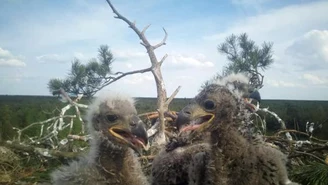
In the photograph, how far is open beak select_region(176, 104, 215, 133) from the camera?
1.64 meters

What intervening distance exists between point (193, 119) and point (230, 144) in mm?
244

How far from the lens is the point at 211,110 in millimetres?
1741

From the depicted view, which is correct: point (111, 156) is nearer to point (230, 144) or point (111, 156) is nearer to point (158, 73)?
point (230, 144)

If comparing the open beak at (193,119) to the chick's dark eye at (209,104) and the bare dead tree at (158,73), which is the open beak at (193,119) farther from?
the bare dead tree at (158,73)

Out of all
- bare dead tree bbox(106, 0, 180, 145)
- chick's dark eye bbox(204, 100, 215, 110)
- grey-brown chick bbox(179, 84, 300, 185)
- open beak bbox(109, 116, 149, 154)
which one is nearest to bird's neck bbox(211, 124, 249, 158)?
grey-brown chick bbox(179, 84, 300, 185)

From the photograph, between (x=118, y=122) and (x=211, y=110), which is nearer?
(x=211, y=110)

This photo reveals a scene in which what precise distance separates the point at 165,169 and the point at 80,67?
1848 millimetres

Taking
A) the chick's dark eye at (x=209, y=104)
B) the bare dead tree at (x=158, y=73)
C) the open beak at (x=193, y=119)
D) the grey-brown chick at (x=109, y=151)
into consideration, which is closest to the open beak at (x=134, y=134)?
the grey-brown chick at (x=109, y=151)

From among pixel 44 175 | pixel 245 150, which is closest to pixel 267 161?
pixel 245 150

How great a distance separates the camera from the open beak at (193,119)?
1640mm

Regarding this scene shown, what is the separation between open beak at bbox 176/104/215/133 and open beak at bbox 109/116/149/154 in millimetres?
240

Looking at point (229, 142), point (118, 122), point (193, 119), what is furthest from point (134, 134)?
point (229, 142)

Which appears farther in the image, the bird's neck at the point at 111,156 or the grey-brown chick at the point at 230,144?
the bird's neck at the point at 111,156

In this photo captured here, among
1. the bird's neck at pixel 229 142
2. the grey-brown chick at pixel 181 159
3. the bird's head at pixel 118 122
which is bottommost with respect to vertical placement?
the grey-brown chick at pixel 181 159
